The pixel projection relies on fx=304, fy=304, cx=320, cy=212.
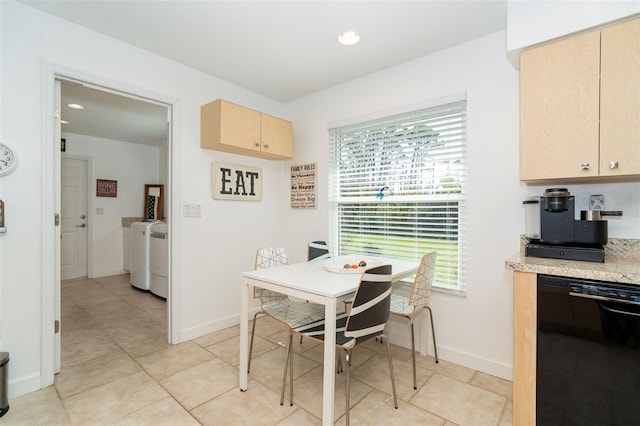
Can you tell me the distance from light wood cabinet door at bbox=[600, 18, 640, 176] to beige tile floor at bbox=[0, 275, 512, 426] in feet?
5.05

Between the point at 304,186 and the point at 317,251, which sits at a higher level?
the point at 304,186

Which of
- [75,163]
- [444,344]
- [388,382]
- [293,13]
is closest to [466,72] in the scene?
[293,13]

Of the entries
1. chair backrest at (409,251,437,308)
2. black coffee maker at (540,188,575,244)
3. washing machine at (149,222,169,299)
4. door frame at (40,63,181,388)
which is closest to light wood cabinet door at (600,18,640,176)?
black coffee maker at (540,188,575,244)

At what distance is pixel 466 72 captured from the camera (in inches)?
93.0

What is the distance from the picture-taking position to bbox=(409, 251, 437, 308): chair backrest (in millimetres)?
2066

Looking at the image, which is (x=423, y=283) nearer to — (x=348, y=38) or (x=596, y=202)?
(x=596, y=202)

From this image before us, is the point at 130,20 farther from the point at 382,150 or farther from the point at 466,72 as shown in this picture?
the point at 466,72

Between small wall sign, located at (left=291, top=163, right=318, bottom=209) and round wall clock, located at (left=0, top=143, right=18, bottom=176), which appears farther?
small wall sign, located at (left=291, top=163, right=318, bottom=209)

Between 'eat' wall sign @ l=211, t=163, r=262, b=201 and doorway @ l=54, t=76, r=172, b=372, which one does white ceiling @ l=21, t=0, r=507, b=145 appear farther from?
doorway @ l=54, t=76, r=172, b=372

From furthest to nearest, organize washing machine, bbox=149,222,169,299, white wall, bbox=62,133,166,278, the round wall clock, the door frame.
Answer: white wall, bbox=62,133,166,278, washing machine, bbox=149,222,169,299, the door frame, the round wall clock

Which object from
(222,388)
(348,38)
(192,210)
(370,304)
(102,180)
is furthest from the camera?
(102,180)

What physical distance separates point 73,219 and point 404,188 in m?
5.46

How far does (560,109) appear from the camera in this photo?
168 cm

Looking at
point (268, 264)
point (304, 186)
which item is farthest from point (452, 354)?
point (304, 186)
